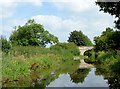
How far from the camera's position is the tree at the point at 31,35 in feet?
127

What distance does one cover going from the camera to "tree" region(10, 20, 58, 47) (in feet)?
127

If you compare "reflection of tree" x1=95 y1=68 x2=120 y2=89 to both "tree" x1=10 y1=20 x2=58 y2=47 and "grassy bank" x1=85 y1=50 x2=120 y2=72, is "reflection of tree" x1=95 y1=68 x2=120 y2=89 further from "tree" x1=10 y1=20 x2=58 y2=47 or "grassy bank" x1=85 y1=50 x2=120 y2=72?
"tree" x1=10 y1=20 x2=58 y2=47

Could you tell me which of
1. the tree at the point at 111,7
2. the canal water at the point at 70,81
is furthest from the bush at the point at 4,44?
the tree at the point at 111,7

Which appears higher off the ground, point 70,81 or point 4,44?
point 4,44

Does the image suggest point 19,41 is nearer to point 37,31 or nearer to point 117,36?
point 37,31

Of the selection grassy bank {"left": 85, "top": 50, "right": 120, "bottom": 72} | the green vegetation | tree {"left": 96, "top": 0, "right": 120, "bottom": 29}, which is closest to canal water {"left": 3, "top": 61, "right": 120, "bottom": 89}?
grassy bank {"left": 85, "top": 50, "right": 120, "bottom": 72}

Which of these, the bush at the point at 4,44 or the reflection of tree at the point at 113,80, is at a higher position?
the bush at the point at 4,44

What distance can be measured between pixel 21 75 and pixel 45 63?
6300 mm

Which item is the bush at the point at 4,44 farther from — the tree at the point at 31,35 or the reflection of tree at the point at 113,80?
the tree at the point at 31,35

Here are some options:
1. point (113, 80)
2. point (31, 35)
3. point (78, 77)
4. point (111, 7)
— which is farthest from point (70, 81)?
point (31, 35)

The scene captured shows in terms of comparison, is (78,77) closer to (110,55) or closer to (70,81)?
(70,81)

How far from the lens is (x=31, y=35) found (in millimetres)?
38219

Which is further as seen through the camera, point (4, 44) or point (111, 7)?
point (4, 44)

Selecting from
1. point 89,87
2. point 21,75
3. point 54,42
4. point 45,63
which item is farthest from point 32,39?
point 89,87
